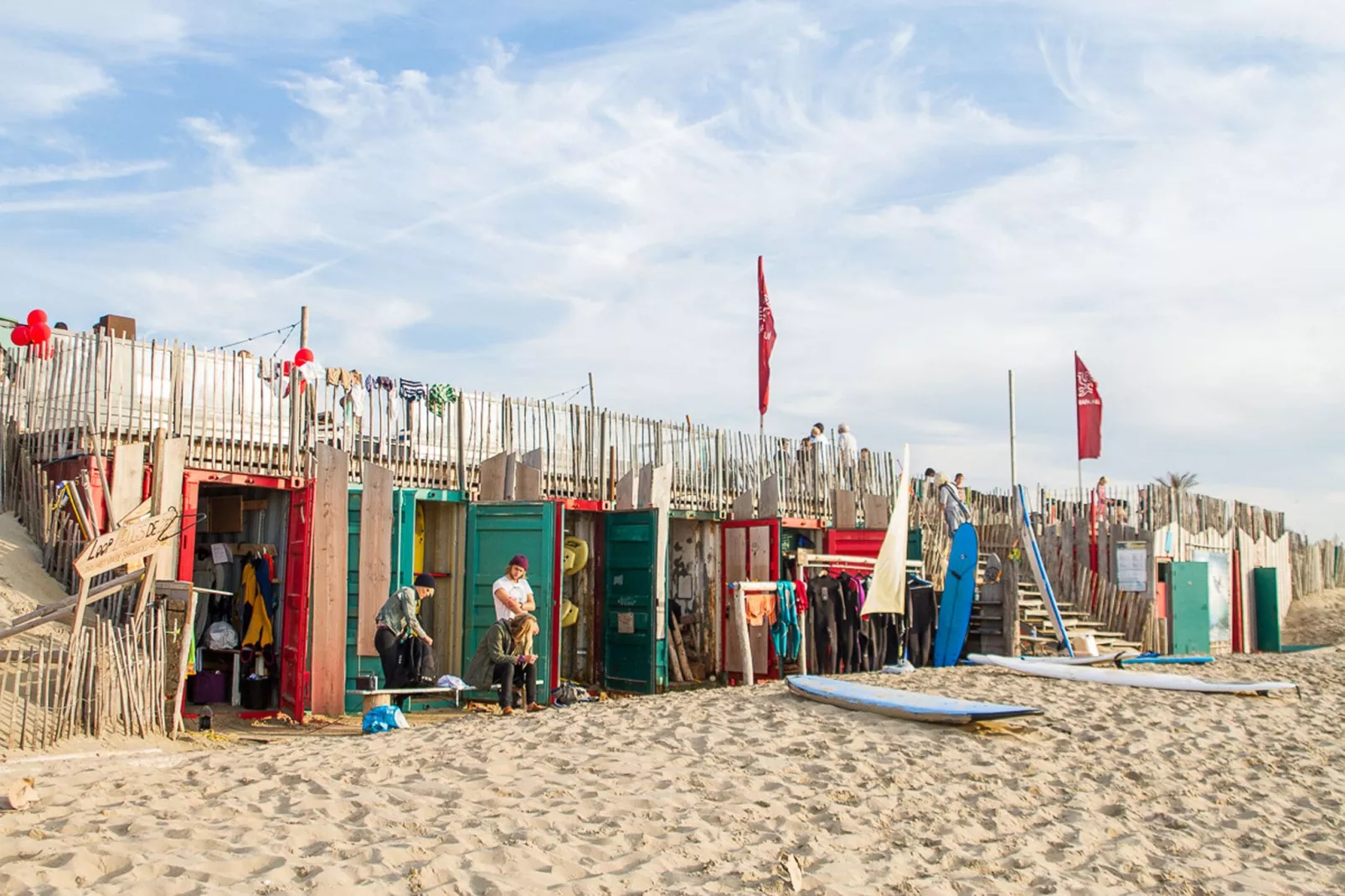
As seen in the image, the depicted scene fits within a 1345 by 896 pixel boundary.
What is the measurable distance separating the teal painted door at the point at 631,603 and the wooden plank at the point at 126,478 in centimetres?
539

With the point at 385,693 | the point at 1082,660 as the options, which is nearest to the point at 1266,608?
the point at 1082,660

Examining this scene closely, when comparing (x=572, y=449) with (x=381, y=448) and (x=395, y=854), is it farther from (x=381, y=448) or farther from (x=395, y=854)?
(x=395, y=854)

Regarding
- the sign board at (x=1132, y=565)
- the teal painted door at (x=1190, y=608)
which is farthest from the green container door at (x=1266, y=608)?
the sign board at (x=1132, y=565)

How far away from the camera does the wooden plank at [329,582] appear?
1137 cm

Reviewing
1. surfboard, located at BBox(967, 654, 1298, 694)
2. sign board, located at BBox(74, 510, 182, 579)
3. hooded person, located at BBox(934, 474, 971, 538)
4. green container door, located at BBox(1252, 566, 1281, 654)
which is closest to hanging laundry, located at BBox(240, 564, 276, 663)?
sign board, located at BBox(74, 510, 182, 579)

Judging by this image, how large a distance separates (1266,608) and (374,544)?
16.5 m

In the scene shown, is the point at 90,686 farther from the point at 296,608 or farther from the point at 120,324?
the point at 120,324

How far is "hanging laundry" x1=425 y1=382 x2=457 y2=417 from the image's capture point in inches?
520

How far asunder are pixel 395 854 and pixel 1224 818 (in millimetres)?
4878

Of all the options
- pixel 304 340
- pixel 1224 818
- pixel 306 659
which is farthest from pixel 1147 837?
pixel 304 340

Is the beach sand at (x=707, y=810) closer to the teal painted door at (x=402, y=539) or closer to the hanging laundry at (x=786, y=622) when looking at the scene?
the teal painted door at (x=402, y=539)

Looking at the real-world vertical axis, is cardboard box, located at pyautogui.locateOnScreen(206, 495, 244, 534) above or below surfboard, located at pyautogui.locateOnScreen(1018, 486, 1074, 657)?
above

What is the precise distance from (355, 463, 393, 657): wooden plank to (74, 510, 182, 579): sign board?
7.92 feet

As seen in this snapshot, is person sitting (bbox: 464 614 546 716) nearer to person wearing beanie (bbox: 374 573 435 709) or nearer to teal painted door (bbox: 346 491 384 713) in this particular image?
person wearing beanie (bbox: 374 573 435 709)
